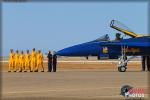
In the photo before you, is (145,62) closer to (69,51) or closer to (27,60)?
(69,51)

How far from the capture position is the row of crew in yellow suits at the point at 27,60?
30297mm

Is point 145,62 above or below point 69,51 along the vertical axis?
below

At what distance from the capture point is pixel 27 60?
30.2 meters

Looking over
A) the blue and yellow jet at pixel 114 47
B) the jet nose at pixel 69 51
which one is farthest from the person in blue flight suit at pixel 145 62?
the jet nose at pixel 69 51

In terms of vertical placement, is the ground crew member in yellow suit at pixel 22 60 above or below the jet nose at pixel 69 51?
below

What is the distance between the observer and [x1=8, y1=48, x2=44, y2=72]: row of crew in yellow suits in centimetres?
3030

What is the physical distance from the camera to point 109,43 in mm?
30328

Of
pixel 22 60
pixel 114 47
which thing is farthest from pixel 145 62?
pixel 22 60

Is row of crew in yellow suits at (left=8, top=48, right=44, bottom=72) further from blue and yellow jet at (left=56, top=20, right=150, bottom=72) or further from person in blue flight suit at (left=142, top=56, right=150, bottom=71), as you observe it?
person in blue flight suit at (left=142, top=56, right=150, bottom=71)

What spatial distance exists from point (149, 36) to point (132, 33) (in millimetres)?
1233

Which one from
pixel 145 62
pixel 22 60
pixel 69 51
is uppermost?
pixel 69 51

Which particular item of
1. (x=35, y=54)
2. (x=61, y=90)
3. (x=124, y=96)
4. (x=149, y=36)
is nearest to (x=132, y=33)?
(x=149, y=36)

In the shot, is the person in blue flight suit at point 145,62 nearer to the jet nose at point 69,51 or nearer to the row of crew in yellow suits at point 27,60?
the jet nose at point 69,51

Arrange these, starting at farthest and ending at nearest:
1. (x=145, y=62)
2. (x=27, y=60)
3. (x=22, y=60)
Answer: (x=145, y=62) → (x=22, y=60) → (x=27, y=60)
